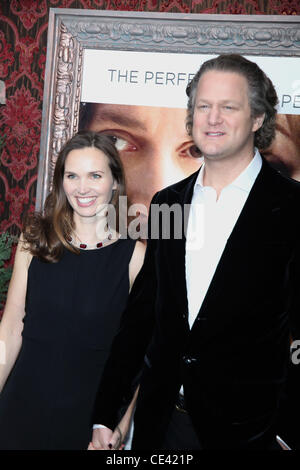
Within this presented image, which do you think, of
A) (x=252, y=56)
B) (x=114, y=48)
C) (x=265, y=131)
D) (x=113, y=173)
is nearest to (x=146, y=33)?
(x=114, y=48)

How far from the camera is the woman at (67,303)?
204cm

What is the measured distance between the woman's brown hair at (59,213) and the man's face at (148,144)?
69cm

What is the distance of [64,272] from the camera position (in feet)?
7.32

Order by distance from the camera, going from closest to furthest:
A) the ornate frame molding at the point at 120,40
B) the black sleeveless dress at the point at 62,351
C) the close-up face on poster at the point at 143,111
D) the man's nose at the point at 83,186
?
the black sleeveless dress at the point at 62,351 → the man's nose at the point at 83,186 → the ornate frame molding at the point at 120,40 → the close-up face on poster at the point at 143,111

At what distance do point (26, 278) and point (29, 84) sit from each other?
5.42 ft

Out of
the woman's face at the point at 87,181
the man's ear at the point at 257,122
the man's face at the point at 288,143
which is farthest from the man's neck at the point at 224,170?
the man's face at the point at 288,143

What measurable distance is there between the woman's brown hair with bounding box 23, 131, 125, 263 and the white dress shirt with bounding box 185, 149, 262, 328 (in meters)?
0.65

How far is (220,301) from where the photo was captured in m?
1.66

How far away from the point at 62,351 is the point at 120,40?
204 centimetres

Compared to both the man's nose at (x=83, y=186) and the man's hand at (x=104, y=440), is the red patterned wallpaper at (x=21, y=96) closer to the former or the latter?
the man's nose at (x=83, y=186)

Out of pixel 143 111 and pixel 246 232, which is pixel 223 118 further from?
pixel 143 111

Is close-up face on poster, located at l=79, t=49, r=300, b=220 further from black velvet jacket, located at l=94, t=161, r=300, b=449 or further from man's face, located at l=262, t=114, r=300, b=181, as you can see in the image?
black velvet jacket, located at l=94, t=161, r=300, b=449

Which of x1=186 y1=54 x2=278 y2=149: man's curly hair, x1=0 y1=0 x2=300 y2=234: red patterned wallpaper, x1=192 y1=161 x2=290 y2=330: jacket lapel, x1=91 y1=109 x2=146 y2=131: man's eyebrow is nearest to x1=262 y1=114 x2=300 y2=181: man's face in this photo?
x1=91 y1=109 x2=146 y2=131: man's eyebrow

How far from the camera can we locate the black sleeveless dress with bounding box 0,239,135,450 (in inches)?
80.0
